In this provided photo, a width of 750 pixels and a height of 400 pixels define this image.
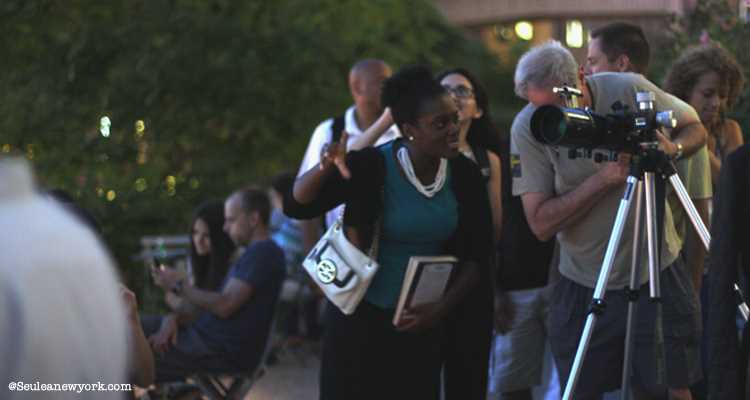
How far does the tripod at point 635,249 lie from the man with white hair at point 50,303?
2.39m

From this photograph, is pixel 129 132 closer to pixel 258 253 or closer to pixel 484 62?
pixel 258 253

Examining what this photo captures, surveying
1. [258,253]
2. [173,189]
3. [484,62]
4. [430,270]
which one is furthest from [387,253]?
[484,62]

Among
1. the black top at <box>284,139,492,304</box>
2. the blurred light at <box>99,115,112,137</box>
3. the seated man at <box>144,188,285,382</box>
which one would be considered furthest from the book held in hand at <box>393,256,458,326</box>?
the blurred light at <box>99,115,112,137</box>

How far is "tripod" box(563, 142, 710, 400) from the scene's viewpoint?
193 inches

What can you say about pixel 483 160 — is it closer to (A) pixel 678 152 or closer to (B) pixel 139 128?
(A) pixel 678 152

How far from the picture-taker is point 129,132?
541 inches

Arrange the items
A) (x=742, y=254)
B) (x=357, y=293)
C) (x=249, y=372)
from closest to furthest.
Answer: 1. (x=742, y=254)
2. (x=357, y=293)
3. (x=249, y=372)

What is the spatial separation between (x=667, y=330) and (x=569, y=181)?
2.17 ft

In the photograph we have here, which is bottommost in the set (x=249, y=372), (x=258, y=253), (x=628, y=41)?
(x=249, y=372)

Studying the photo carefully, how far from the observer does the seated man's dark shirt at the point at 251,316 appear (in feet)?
23.5

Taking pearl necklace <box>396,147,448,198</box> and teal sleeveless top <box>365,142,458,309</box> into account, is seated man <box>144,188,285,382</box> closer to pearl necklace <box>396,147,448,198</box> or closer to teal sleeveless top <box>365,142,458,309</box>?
teal sleeveless top <box>365,142,458,309</box>

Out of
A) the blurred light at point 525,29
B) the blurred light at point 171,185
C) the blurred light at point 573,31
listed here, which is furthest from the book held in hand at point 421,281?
the blurred light at point 525,29

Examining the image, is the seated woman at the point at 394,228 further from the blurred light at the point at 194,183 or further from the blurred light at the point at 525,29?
the blurred light at the point at 525,29

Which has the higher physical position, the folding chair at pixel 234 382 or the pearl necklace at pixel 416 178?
the pearl necklace at pixel 416 178
